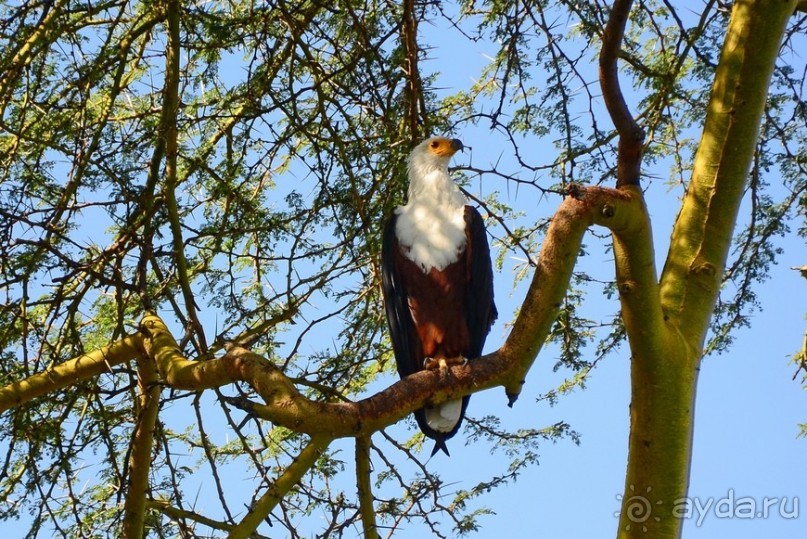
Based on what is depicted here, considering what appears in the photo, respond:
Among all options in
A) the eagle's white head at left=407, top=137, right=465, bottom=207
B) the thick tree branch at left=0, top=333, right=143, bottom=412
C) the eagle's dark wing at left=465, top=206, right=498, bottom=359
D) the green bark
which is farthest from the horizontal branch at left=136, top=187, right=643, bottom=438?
the eagle's white head at left=407, top=137, right=465, bottom=207

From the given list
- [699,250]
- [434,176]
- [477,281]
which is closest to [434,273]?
[477,281]

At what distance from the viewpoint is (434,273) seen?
4750 millimetres

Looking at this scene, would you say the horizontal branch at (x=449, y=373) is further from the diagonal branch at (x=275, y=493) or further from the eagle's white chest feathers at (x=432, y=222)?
the eagle's white chest feathers at (x=432, y=222)

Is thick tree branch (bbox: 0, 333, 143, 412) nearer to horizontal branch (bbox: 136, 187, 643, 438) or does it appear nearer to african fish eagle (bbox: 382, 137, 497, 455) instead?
horizontal branch (bbox: 136, 187, 643, 438)

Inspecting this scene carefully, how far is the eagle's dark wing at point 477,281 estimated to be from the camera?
15.4 ft

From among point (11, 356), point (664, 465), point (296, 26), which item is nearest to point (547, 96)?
point (296, 26)

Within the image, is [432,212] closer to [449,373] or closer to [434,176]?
[434,176]

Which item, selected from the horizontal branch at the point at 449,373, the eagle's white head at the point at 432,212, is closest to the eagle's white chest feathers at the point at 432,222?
the eagle's white head at the point at 432,212

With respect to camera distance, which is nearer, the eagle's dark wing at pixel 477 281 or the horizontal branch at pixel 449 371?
the horizontal branch at pixel 449 371

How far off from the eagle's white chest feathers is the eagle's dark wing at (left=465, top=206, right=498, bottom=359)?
0.18ft

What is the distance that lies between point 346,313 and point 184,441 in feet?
3.26

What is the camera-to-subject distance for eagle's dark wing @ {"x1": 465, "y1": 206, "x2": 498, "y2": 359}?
4.70m

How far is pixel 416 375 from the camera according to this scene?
3.25m

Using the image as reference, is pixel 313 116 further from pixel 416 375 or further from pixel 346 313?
pixel 416 375
